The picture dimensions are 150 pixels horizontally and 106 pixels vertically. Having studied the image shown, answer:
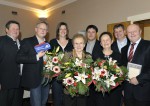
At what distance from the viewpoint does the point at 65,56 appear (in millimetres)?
2275

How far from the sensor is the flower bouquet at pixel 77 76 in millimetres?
1888

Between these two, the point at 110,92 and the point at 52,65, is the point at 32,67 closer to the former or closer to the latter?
the point at 52,65

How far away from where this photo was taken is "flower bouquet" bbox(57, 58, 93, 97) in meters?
1.89

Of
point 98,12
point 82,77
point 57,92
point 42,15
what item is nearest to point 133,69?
point 82,77

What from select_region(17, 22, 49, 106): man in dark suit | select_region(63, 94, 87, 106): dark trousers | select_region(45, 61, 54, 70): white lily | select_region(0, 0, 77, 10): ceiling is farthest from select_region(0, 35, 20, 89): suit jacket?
select_region(0, 0, 77, 10): ceiling

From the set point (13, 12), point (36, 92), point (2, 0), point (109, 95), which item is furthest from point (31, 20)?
point (109, 95)

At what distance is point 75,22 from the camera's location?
6.02 m

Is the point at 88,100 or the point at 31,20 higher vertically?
the point at 31,20

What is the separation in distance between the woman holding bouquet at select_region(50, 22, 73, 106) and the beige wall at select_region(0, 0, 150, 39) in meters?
1.99

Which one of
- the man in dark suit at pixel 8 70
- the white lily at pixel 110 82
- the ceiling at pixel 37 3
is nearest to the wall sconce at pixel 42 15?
the ceiling at pixel 37 3

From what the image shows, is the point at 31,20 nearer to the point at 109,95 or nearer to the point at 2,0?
the point at 2,0

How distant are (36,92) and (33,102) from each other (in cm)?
16

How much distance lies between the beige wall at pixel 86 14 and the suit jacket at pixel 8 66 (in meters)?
2.83

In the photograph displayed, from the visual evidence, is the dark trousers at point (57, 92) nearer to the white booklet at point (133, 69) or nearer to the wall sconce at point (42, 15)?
the white booklet at point (133, 69)
